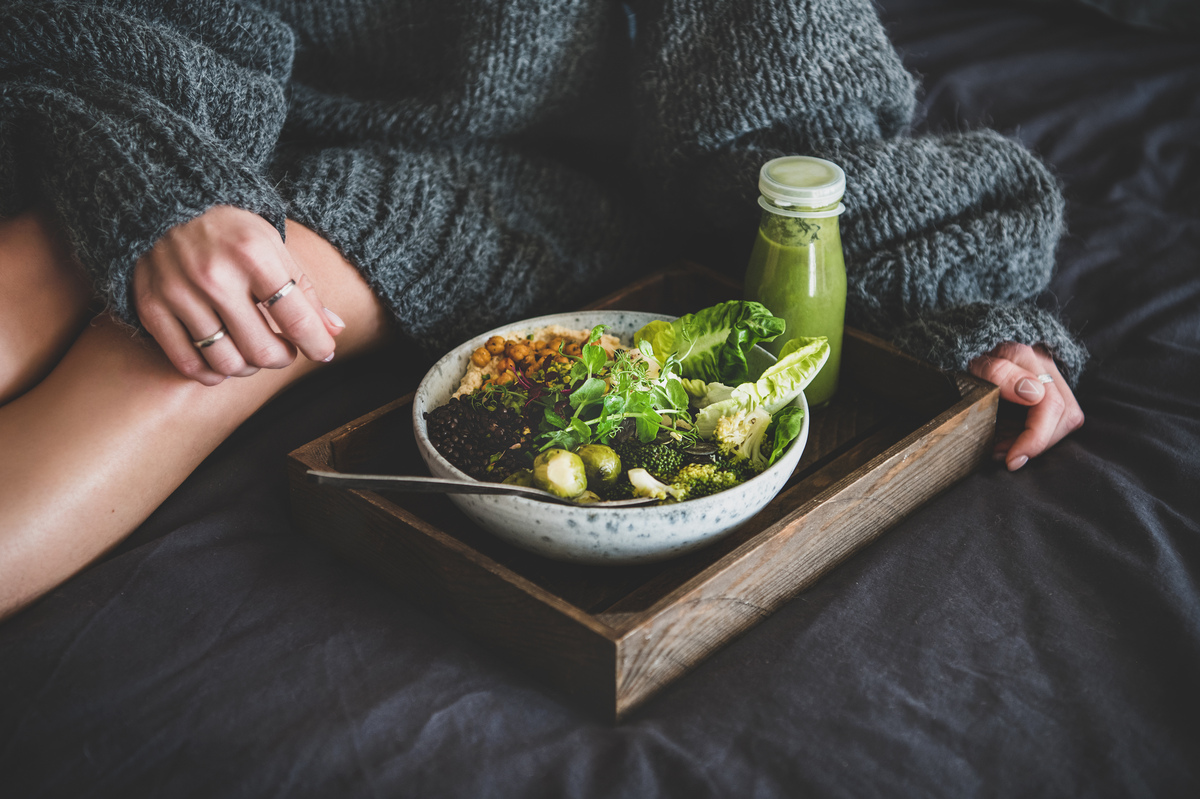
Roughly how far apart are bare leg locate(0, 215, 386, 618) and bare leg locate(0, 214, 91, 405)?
0.08 ft

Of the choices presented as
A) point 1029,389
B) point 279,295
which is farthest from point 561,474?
point 1029,389

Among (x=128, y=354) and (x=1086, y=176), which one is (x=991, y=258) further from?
(x=128, y=354)

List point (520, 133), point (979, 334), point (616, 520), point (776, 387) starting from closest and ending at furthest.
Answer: point (616, 520)
point (776, 387)
point (979, 334)
point (520, 133)

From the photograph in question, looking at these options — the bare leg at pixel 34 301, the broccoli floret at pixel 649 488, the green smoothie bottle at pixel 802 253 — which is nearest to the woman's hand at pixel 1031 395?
the green smoothie bottle at pixel 802 253

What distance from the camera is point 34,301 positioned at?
27.9 inches

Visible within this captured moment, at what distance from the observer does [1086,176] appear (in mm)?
1103

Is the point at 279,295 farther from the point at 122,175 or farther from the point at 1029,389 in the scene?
the point at 1029,389

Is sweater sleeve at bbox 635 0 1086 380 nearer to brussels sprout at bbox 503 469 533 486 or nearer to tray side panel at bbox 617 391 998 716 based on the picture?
tray side panel at bbox 617 391 998 716

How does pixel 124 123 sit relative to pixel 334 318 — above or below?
above

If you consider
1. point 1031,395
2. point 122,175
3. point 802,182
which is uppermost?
point 122,175

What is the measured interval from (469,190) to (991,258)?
1.79 feet

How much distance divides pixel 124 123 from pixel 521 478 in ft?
1.43

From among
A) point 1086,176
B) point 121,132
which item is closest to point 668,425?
point 121,132

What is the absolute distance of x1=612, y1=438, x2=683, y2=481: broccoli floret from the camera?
0.62 m
